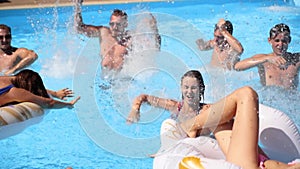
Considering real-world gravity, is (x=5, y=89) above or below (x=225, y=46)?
below

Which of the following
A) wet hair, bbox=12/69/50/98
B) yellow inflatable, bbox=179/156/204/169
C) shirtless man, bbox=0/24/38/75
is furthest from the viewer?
shirtless man, bbox=0/24/38/75

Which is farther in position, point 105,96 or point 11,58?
point 11,58

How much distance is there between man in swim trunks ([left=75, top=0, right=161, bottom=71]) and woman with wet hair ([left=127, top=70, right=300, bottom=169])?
3.79 feet

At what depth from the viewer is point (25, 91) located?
3781mm

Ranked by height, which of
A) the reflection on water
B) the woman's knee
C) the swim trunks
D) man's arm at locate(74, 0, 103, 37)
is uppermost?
man's arm at locate(74, 0, 103, 37)

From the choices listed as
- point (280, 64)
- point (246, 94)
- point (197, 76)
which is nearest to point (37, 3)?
point (280, 64)

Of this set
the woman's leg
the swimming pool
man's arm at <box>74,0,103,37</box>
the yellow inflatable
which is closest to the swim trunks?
the swimming pool

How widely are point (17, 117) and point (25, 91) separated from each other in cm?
29

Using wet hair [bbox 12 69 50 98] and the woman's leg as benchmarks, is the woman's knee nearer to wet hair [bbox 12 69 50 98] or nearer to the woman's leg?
the woman's leg

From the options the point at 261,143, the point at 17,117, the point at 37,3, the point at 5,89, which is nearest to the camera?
the point at 261,143

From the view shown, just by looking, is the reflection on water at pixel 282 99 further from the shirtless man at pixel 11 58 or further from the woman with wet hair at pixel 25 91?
the shirtless man at pixel 11 58

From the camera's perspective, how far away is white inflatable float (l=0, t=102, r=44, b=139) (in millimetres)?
3498

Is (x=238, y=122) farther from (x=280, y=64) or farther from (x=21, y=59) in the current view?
(x=21, y=59)

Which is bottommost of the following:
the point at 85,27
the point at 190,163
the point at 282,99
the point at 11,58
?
the point at 282,99
